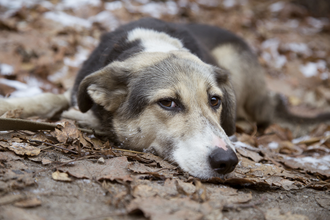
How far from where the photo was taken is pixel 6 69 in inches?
213

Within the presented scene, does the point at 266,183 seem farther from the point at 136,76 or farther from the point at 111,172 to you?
the point at 136,76

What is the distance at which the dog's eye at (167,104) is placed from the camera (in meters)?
3.00

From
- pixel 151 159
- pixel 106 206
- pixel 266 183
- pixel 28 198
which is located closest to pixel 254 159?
pixel 266 183

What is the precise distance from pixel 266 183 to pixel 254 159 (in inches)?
30.7

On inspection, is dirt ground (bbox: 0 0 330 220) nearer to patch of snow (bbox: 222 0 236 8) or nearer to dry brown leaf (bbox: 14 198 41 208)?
dry brown leaf (bbox: 14 198 41 208)

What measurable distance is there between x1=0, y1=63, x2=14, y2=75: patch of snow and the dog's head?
8.94ft

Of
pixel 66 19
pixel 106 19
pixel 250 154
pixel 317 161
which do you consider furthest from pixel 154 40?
pixel 106 19

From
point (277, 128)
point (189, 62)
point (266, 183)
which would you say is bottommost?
point (277, 128)

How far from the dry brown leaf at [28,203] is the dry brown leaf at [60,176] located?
30 centimetres

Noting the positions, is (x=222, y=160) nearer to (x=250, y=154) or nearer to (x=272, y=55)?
(x=250, y=154)

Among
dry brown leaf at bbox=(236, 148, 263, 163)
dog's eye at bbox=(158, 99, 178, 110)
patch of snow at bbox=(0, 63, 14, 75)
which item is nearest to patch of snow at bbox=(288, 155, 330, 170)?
dry brown leaf at bbox=(236, 148, 263, 163)

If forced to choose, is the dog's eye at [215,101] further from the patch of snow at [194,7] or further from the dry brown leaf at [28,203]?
the patch of snow at [194,7]

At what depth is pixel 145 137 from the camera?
3090 millimetres

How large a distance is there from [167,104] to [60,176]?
4.23 ft
